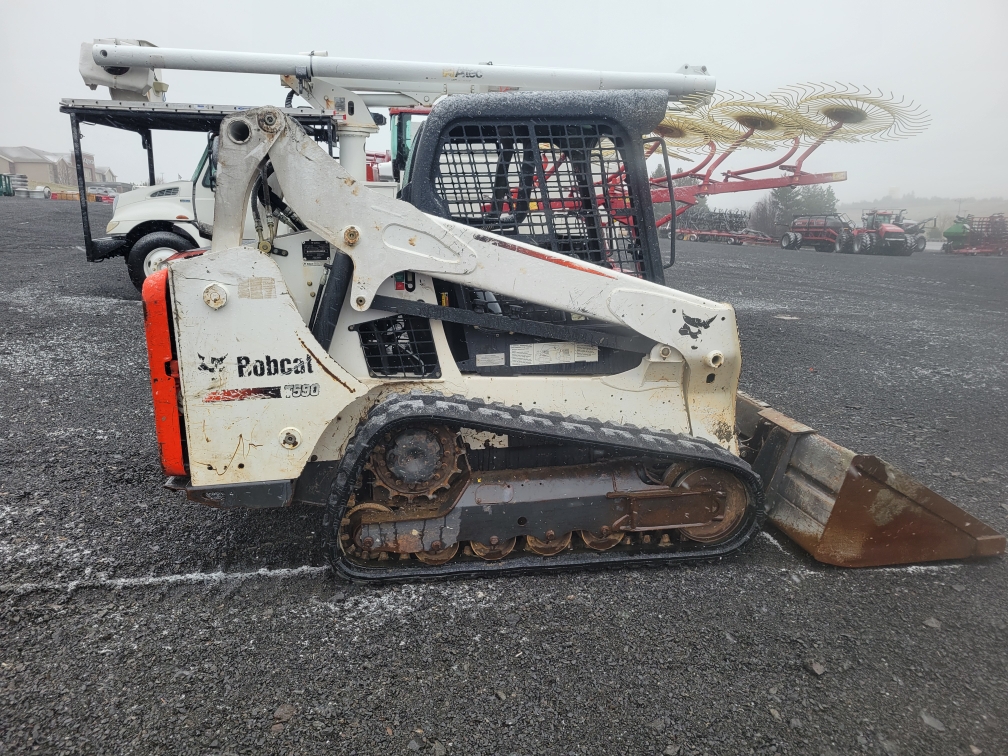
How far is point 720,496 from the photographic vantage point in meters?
3.10

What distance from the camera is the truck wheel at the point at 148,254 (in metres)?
8.95

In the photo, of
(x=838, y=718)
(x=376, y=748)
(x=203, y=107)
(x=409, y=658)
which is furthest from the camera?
(x=203, y=107)

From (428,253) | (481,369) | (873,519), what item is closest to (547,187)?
(428,253)

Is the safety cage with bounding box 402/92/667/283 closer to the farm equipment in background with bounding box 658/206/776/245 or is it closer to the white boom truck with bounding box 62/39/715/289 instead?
the white boom truck with bounding box 62/39/715/289

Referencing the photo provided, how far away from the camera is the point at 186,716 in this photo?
2.14 m

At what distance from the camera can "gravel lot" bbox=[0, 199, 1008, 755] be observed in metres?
2.12

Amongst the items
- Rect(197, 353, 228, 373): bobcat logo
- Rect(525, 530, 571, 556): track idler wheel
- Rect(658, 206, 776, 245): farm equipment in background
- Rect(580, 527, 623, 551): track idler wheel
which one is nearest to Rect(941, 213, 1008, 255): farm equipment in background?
Rect(658, 206, 776, 245): farm equipment in background

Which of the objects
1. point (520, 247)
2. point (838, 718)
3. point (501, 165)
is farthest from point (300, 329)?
point (838, 718)

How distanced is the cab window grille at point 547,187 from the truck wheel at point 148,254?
7495mm

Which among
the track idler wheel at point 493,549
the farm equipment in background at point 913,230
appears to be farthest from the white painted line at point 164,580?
the farm equipment in background at point 913,230

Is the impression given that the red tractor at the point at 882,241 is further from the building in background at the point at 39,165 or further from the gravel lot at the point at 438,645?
the building in background at the point at 39,165

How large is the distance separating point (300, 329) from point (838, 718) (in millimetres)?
2525

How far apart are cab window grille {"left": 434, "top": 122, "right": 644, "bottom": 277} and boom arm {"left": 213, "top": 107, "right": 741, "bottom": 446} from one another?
0.30m

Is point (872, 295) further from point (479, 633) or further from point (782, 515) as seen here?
point (479, 633)
